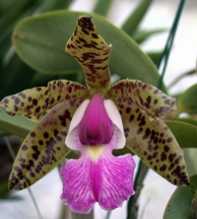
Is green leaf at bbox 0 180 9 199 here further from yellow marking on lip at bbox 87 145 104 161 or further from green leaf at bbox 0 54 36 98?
yellow marking on lip at bbox 87 145 104 161

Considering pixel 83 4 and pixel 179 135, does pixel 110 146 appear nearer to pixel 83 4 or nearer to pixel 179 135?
pixel 179 135

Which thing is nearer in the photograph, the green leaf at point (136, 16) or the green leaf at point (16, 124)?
the green leaf at point (16, 124)

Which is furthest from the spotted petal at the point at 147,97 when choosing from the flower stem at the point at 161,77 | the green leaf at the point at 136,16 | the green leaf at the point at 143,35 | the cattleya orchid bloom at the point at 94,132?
the green leaf at the point at 143,35

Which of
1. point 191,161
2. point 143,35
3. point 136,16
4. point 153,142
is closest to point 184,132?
point 153,142

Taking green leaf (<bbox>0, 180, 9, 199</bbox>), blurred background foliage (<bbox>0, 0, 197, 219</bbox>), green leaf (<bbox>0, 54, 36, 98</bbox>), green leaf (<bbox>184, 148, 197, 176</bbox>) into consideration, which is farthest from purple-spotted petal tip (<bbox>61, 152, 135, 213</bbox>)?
green leaf (<bbox>0, 54, 36, 98</bbox>)

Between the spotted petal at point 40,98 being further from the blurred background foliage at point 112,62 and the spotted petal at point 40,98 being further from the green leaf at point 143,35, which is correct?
the green leaf at point 143,35
